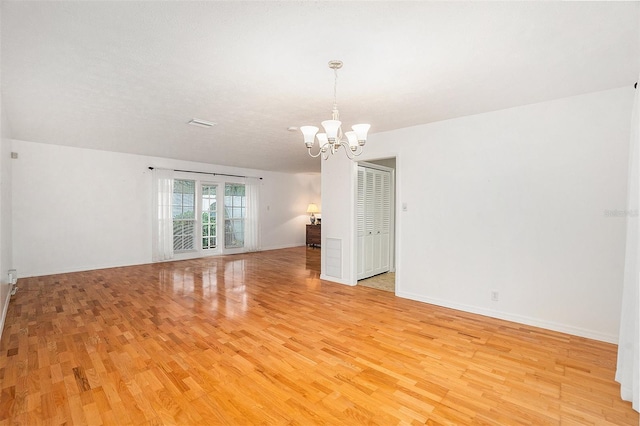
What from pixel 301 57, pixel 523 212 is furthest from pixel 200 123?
pixel 523 212

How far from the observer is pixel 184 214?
7.39 meters

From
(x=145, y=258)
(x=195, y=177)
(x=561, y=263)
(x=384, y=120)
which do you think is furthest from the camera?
(x=195, y=177)

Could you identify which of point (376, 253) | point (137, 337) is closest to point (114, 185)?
point (137, 337)

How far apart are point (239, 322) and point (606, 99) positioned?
14.8 ft

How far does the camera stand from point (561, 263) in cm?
313

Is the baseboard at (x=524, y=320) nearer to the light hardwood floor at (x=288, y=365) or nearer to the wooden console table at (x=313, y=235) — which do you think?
the light hardwood floor at (x=288, y=365)

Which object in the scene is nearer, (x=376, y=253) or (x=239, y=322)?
(x=239, y=322)

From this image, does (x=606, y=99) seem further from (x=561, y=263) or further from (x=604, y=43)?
(x=561, y=263)

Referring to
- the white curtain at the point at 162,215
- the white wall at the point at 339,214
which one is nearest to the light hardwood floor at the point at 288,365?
the white wall at the point at 339,214

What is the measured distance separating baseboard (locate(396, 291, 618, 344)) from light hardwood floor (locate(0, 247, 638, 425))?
0.36 feet

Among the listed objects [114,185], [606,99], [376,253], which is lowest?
[376,253]

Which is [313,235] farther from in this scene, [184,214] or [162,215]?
[162,215]

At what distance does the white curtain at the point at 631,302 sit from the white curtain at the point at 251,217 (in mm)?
7760

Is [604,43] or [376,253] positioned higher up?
[604,43]
